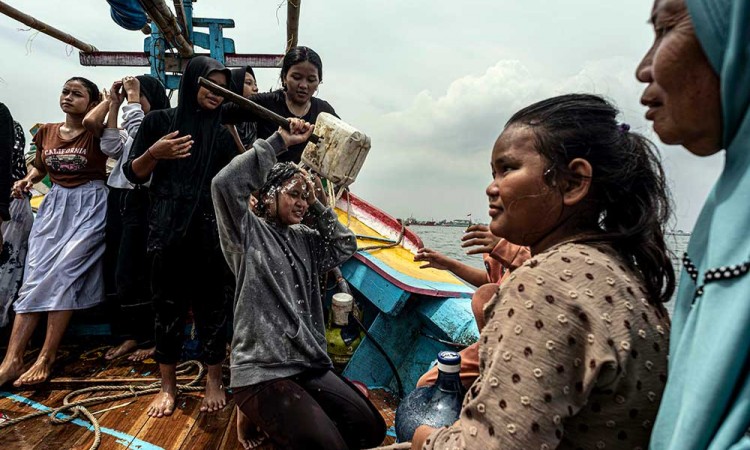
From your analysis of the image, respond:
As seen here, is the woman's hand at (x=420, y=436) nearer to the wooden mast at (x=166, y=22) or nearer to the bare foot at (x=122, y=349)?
the bare foot at (x=122, y=349)

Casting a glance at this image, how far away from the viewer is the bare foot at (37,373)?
286 centimetres

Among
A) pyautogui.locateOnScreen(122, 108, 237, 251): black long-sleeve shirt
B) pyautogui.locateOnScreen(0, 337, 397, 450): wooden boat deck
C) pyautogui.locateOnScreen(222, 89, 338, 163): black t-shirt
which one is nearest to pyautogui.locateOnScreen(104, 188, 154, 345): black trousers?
pyautogui.locateOnScreen(0, 337, 397, 450): wooden boat deck

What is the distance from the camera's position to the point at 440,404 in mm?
1413

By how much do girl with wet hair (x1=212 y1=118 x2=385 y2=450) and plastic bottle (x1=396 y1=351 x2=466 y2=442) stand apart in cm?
55

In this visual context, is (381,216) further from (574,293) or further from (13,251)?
(574,293)

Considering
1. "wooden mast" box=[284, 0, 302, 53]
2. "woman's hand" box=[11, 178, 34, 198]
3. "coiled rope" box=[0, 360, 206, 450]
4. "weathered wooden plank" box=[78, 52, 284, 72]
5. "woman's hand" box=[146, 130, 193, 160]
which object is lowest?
"coiled rope" box=[0, 360, 206, 450]

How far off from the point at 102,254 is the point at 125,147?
1.00 meters

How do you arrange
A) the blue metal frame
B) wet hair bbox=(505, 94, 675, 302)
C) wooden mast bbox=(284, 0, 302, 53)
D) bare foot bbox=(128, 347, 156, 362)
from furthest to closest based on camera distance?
the blue metal frame, wooden mast bbox=(284, 0, 302, 53), bare foot bbox=(128, 347, 156, 362), wet hair bbox=(505, 94, 675, 302)

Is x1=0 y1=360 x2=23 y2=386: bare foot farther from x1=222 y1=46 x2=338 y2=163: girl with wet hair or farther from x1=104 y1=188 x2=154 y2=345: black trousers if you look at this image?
x1=222 y1=46 x2=338 y2=163: girl with wet hair

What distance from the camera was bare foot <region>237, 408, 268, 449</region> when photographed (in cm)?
224

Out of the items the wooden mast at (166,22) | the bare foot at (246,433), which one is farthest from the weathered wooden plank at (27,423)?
the wooden mast at (166,22)

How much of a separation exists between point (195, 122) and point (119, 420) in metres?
1.87

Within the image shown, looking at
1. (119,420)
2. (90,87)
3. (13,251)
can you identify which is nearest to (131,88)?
(90,87)

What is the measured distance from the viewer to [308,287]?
2.28m
